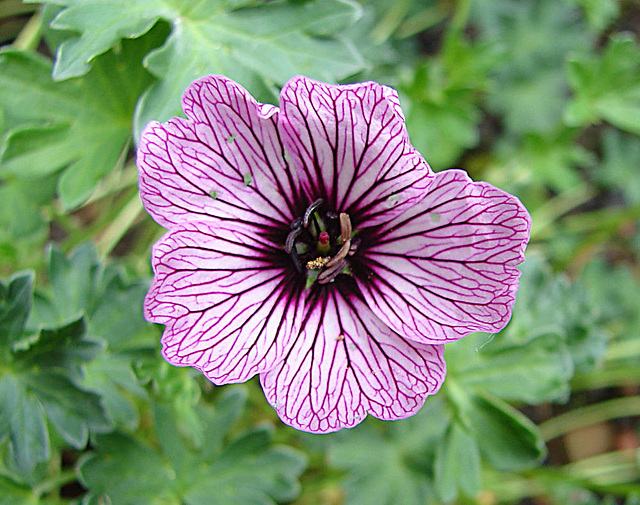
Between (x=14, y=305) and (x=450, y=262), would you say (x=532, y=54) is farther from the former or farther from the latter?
(x=14, y=305)

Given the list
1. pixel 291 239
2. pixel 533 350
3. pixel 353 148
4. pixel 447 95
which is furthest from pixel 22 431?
pixel 447 95

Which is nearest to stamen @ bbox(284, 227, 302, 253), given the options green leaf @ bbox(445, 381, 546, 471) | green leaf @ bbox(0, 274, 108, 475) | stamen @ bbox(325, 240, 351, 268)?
stamen @ bbox(325, 240, 351, 268)

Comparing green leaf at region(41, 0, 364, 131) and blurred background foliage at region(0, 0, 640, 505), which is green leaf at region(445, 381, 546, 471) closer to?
blurred background foliage at region(0, 0, 640, 505)

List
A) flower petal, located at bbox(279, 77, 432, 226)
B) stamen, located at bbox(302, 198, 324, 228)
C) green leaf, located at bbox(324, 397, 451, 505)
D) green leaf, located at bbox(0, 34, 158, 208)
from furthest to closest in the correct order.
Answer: green leaf, located at bbox(324, 397, 451, 505) → green leaf, located at bbox(0, 34, 158, 208) → stamen, located at bbox(302, 198, 324, 228) → flower petal, located at bbox(279, 77, 432, 226)

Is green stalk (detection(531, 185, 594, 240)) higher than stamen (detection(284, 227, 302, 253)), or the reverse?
stamen (detection(284, 227, 302, 253))

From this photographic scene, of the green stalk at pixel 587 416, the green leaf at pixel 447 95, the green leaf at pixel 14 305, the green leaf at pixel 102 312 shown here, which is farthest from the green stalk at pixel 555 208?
the green leaf at pixel 14 305

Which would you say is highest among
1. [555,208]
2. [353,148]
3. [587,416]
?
[353,148]

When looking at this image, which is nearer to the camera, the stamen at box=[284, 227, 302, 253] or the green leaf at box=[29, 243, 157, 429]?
the stamen at box=[284, 227, 302, 253]

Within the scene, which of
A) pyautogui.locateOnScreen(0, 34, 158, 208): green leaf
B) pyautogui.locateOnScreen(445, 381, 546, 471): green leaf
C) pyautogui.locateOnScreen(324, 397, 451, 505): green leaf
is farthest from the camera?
pyautogui.locateOnScreen(324, 397, 451, 505): green leaf
